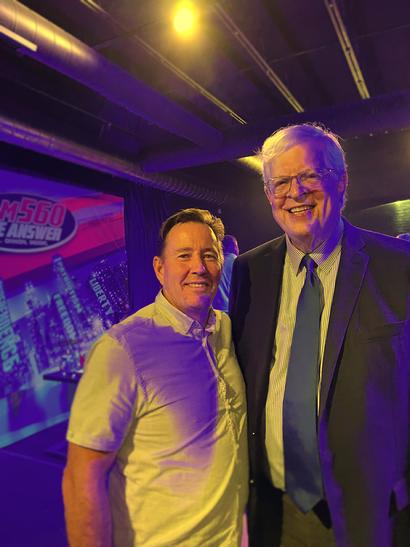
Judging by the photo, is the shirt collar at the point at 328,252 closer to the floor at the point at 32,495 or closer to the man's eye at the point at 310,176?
the man's eye at the point at 310,176

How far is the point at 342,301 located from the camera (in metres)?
1.24

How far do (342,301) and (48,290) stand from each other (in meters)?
4.88

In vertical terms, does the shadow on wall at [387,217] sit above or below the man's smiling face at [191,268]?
above

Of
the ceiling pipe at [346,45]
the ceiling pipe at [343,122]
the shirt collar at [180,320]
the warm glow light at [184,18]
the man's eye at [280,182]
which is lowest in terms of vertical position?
the shirt collar at [180,320]

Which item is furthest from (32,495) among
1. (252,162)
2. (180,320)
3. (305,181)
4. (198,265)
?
Answer: (252,162)

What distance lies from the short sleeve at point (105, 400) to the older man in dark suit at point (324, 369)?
1.43 feet

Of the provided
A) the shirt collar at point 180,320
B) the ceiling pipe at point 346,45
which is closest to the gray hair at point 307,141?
the shirt collar at point 180,320

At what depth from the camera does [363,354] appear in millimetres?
1186

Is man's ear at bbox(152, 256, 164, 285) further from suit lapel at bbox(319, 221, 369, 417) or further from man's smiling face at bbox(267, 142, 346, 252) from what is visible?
suit lapel at bbox(319, 221, 369, 417)

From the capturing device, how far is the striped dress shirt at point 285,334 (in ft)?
4.26

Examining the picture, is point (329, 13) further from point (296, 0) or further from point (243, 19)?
point (243, 19)

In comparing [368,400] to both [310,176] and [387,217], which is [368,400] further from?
[387,217]

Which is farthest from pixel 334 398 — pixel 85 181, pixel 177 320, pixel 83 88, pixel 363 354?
pixel 85 181

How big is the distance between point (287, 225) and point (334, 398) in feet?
1.85
